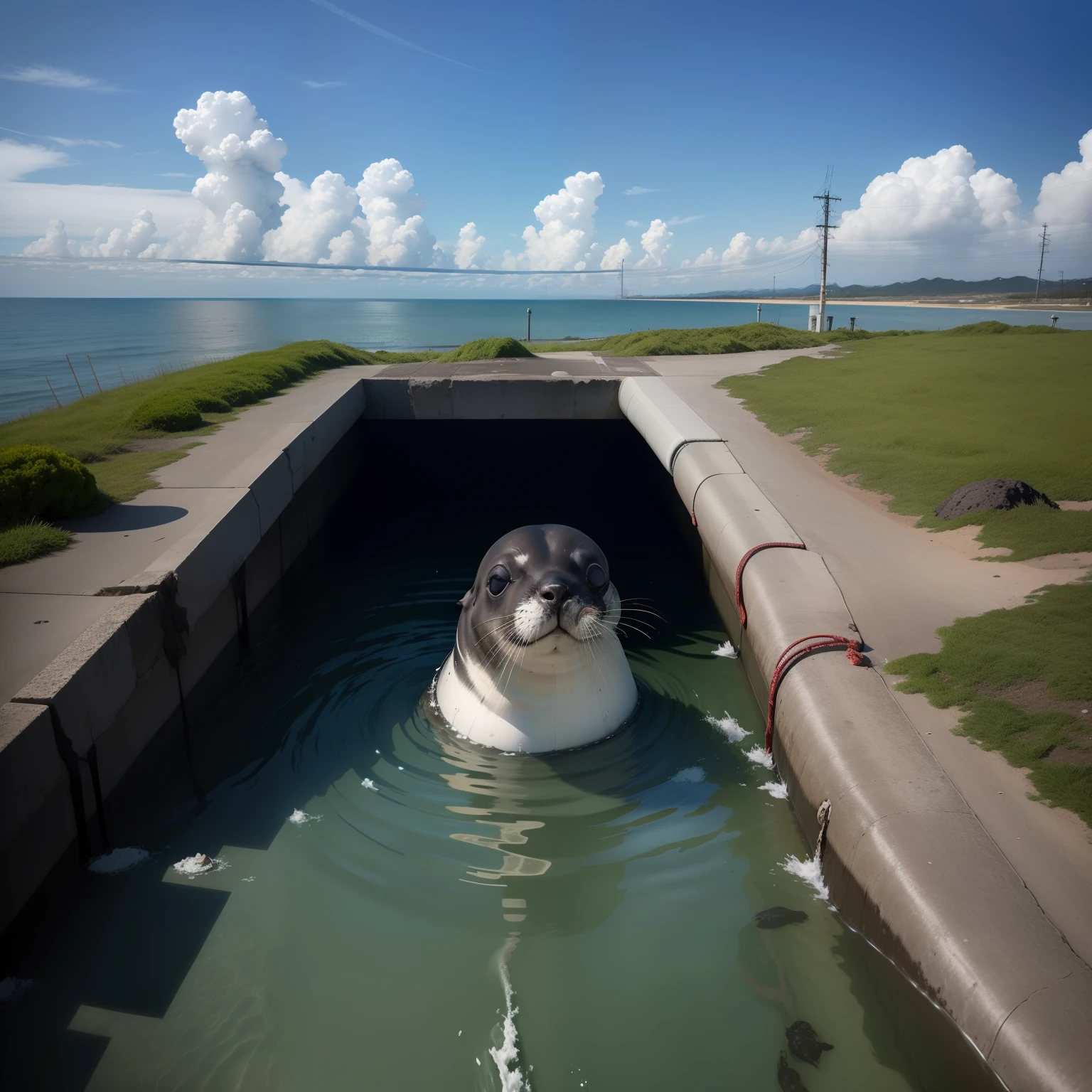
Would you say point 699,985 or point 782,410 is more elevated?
point 782,410

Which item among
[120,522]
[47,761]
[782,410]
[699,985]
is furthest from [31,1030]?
[782,410]

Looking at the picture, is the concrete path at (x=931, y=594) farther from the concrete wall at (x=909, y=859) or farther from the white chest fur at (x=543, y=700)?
the white chest fur at (x=543, y=700)

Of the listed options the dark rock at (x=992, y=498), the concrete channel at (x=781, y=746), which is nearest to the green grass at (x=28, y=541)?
the concrete channel at (x=781, y=746)

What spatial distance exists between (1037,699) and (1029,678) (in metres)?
0.21

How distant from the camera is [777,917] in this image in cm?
450

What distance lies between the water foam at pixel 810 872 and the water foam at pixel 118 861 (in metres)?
4.09

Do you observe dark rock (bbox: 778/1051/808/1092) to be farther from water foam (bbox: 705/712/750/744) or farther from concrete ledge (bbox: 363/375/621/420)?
concrete ledge (bbox: 363/375/621/420)

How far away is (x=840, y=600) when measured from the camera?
6309 millimetres

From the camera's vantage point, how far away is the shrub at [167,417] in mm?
12359

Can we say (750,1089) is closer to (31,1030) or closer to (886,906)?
(886,906)

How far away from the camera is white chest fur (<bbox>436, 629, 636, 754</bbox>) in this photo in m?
A: 5.87

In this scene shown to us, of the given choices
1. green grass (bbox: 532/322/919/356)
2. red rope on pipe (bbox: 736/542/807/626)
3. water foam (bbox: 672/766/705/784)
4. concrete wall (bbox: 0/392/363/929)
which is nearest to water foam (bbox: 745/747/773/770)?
water foam (bbox: 672/766/705/784)

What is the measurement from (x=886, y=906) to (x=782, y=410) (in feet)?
35.0

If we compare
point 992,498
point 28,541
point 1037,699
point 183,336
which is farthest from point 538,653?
point 183,336
